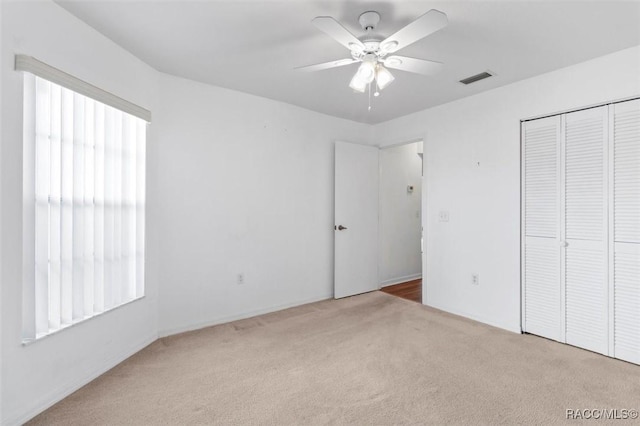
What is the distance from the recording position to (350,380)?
85.6 inches

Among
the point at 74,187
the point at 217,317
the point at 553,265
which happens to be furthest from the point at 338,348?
the point at 74,187

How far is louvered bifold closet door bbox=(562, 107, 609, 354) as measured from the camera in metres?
2.56

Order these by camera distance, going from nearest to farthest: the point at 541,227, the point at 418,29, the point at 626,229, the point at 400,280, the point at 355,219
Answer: the point at 418,29 < the point at 626,229 < the point at 541,227 < the point at 355,219 < the point at 400,280

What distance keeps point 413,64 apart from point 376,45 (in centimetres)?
30

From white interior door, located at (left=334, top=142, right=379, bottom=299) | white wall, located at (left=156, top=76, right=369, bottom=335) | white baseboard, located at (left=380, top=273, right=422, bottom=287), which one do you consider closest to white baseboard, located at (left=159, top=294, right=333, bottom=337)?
white wall, located at (left=156, top=76, right=369, bottom=335)

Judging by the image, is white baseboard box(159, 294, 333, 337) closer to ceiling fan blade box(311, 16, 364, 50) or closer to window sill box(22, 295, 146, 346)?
window sill box(22, 295, 146, 346)

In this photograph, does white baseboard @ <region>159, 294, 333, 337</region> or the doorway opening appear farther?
the doorway opening

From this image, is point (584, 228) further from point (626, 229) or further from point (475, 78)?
point (475, 78)

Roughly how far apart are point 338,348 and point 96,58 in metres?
2.97

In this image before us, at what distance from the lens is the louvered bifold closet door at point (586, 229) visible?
8.39 feet

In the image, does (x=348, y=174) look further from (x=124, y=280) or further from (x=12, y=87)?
(x=12, y=87)

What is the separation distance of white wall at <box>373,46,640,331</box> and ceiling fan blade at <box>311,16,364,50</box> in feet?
6.72

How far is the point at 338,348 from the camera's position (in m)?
2.68

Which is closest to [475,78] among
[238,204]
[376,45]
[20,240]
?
[376,45]
